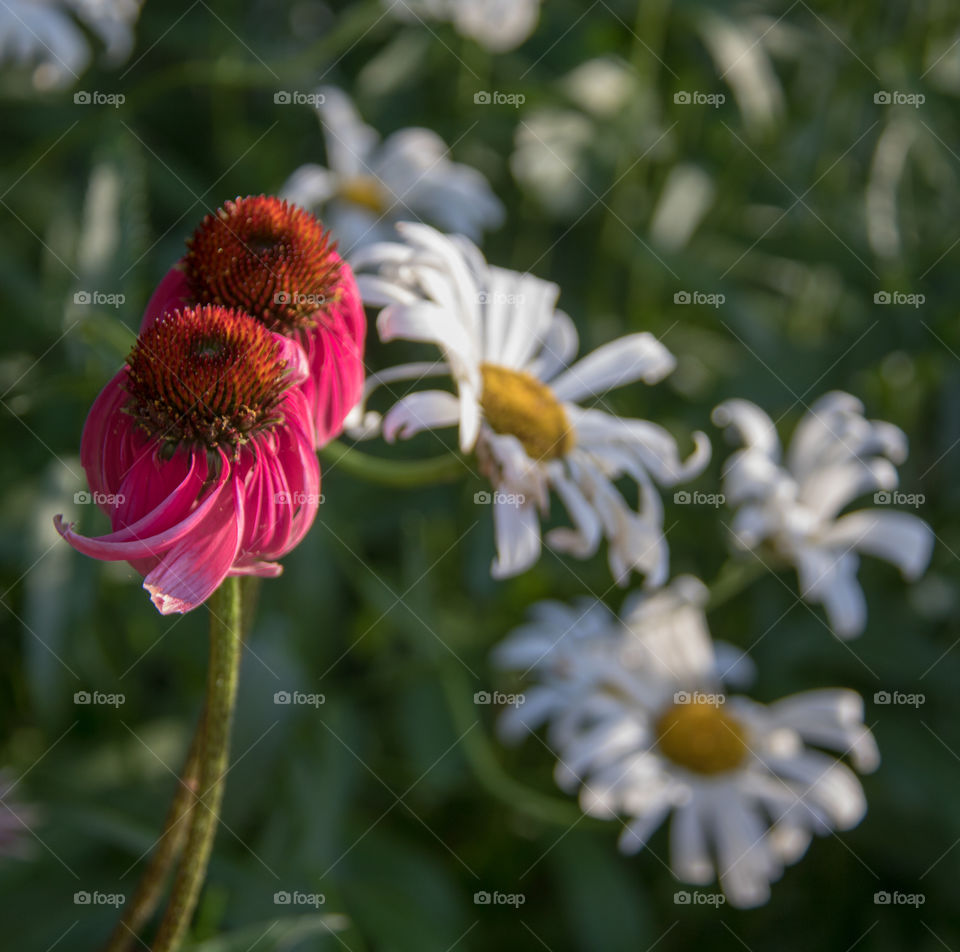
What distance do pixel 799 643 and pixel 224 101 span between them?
130 centimetres

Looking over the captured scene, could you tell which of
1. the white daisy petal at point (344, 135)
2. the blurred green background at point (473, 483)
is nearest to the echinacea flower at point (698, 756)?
the blurred green background at point (473, 483)

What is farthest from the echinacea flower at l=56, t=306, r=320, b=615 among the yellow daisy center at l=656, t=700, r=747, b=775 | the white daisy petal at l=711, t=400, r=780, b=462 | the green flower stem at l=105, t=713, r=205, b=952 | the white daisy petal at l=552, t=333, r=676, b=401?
the yellow daisy center at l=656, t=700, r=747, b=775

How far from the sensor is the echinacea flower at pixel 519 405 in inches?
32.8

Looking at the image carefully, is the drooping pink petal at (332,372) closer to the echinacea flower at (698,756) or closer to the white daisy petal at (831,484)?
the echinacea flower at (698,756)

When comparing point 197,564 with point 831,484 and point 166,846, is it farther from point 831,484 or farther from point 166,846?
point 831,484

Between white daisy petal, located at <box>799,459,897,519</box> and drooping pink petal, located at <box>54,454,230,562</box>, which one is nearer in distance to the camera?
drooping pink petal, located at <box>54,454,230,562</box>

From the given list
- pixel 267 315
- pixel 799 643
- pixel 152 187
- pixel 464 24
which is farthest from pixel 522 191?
pixel 267 315

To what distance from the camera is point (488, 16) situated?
1.53 m

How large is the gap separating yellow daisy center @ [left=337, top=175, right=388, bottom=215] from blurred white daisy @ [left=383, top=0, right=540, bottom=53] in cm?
26

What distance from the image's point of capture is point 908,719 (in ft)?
5.75

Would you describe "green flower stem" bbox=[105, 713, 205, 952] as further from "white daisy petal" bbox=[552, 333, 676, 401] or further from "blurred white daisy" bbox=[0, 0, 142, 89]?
"blurred white daisy" bbox=[0, 0, 142, 89]

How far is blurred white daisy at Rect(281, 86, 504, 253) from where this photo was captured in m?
1.61

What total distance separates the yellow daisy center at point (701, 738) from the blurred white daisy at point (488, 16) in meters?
1.00

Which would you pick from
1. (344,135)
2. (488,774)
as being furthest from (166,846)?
(344,135)
